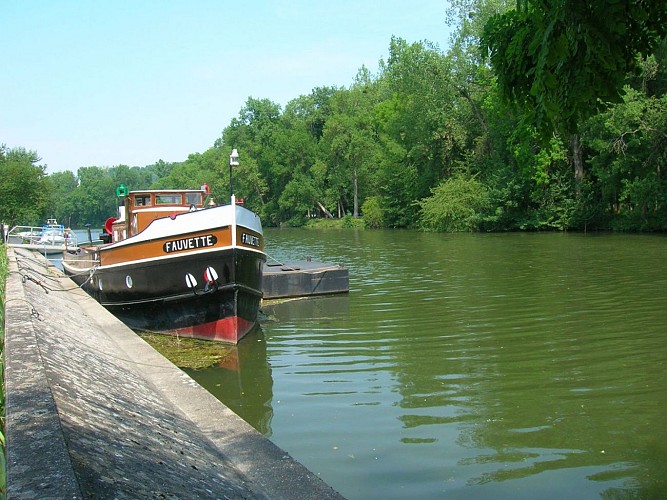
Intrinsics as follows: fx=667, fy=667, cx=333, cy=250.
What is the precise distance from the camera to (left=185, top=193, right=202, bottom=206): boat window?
625 inches

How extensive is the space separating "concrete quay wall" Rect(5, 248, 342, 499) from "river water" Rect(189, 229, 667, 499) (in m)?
0.92

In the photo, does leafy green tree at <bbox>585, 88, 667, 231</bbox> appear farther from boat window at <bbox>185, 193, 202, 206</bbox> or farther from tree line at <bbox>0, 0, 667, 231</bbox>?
boat window at <bbox>185, 193, 202, 206</bbox>

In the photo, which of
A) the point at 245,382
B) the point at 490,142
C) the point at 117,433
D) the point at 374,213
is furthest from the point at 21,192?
the point at 117,433

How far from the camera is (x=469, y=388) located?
8.20m

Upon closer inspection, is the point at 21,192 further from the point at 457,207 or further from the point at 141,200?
the point at 141,200

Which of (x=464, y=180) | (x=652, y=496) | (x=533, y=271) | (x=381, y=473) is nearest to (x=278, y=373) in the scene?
(x=381, y=473)

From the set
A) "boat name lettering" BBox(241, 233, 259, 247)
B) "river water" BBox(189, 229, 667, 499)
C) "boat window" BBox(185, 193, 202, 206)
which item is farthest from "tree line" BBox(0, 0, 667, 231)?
"boat window" BBox(185, 193, 202, 206)

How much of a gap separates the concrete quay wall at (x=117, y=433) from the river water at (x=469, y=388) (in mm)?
922

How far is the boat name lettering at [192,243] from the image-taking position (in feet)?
40.3

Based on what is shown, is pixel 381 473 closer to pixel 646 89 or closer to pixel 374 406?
pixel 374 406

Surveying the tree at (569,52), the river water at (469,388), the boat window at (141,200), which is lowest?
the river water at (469,388)

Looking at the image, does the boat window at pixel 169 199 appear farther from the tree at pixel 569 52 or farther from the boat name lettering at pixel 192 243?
the tree at pixel 569 52

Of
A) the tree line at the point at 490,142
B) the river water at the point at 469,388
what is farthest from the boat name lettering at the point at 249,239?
the tree line at the point at 490,142

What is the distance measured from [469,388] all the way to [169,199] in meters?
9.78
